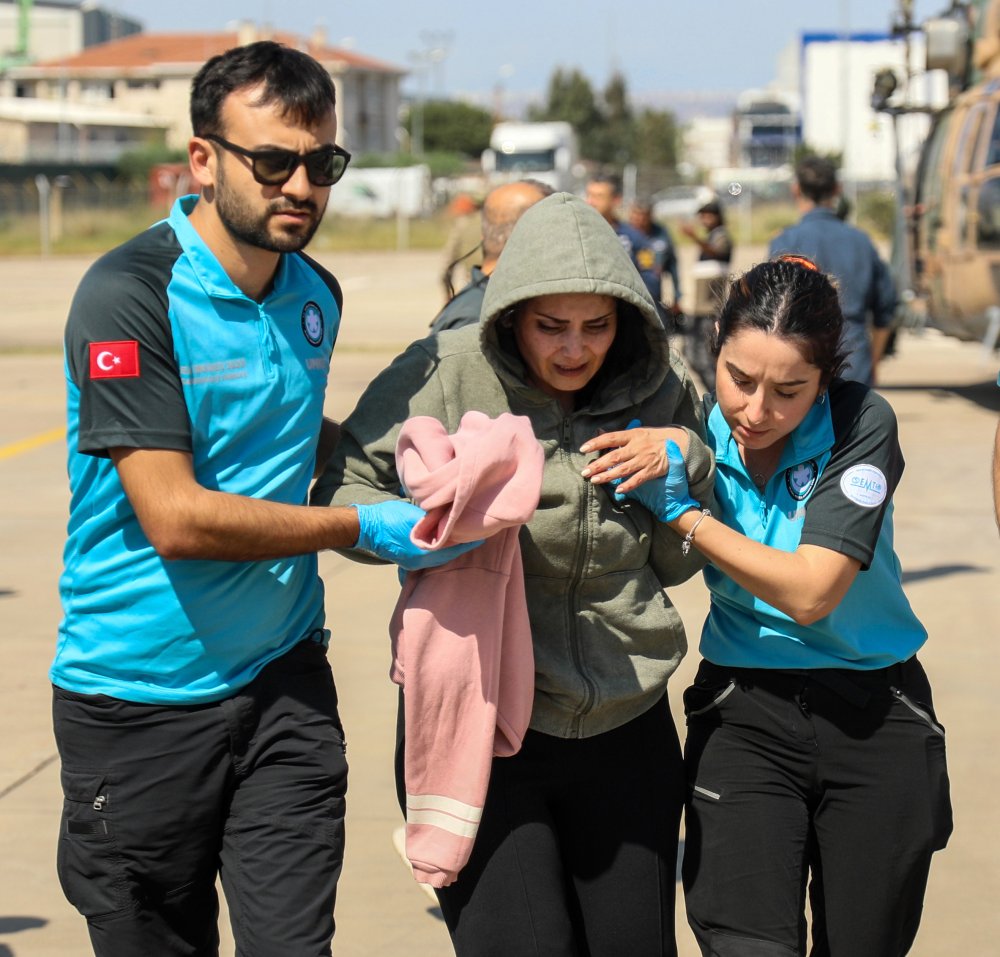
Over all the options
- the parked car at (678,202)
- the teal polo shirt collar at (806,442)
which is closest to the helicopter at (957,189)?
the teal polo shirt collar at (806,442)

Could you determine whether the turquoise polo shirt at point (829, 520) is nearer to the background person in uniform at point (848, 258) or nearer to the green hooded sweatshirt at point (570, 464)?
the green hooded sweatshirt at point (570, 464)

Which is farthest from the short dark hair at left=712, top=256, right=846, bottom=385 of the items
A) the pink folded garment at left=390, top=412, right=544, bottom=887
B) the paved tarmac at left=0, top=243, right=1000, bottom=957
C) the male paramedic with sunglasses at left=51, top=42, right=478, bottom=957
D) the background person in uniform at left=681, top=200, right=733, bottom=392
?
the background person in uniform at left=681, top=200, right=733, bottom=392

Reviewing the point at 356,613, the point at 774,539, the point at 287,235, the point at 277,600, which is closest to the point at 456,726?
the point at 277,600

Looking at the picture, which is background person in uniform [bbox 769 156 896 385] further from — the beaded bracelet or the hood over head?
the beaded bracelet

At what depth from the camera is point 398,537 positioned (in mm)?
2730

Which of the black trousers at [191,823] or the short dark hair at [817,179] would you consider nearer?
the black trousers at [191,823]

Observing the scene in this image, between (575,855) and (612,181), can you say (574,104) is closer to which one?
(612,181)

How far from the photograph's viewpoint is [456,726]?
278 cm

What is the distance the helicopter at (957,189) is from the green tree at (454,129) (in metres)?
82.0

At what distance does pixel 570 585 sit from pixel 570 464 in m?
0.23

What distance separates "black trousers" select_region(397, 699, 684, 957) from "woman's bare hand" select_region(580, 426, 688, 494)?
0.52 m

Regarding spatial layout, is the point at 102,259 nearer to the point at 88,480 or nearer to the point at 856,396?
the point at 88,480

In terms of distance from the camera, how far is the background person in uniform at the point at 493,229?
4.75 meters

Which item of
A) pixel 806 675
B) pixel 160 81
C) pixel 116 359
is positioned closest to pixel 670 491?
pixel 806 675
